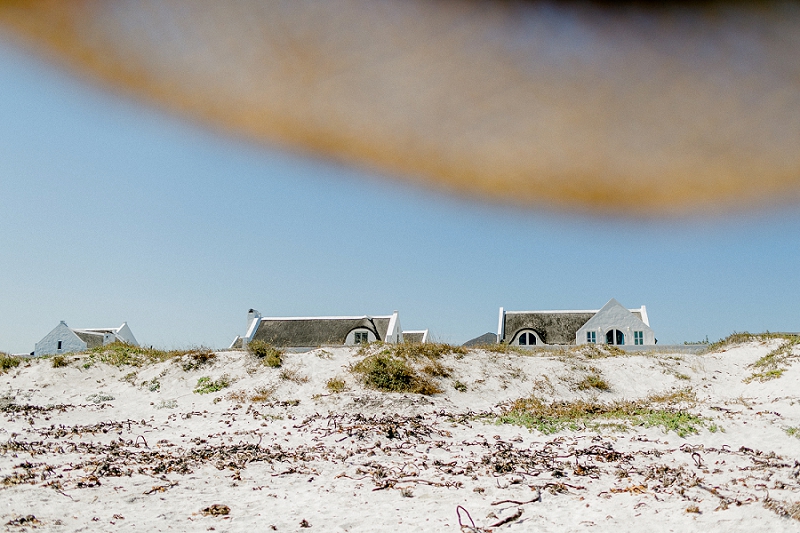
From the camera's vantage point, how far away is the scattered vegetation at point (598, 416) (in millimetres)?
12094

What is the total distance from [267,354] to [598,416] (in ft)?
42.5

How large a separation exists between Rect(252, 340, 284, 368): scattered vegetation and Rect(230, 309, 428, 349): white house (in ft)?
63.7

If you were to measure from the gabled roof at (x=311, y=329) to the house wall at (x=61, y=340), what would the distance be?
18.9 metres

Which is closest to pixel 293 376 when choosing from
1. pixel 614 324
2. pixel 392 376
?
pixel 392 376

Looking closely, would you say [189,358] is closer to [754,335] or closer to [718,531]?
[718,531]

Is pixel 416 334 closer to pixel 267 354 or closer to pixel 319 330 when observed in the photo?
pixel 319 330

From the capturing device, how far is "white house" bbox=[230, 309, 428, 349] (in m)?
42.4

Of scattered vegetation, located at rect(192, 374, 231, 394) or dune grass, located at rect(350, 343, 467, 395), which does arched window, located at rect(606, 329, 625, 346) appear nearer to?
dune grass, located at rect(350, 343, 467, 395)

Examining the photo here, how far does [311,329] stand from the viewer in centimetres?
4328

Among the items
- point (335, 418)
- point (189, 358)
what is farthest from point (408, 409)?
point (189, 358)

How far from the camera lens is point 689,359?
2361cm

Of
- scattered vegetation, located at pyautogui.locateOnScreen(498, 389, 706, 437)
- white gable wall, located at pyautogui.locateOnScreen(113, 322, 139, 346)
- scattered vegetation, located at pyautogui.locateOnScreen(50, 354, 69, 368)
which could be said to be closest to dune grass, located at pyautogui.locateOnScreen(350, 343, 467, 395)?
scattered vegetation, located at pyautogui.locateOnScreen(498, 389, 706, 437)

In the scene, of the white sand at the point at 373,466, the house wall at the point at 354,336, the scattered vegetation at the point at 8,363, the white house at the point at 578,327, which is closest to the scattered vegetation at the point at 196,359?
the white sand at the point at 373,466

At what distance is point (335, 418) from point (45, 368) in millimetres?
15399
